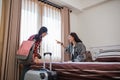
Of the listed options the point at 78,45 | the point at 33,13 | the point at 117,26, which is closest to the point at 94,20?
the point at 117,26

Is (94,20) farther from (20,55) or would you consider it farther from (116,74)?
(116,74)

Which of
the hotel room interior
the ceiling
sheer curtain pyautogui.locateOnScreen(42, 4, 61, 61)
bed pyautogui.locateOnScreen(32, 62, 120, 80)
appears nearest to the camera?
bed pyautogui.locateOnScreen(32, 62, 120, 80)

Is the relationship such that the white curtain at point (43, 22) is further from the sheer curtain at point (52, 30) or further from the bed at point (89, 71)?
the bed at point (89, 71)

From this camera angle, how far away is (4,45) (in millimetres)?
2350

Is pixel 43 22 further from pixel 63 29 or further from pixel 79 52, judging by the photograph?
pixel 79 52

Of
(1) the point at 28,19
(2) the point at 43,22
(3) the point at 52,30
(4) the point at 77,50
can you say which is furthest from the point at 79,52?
(1) the point at 28,19

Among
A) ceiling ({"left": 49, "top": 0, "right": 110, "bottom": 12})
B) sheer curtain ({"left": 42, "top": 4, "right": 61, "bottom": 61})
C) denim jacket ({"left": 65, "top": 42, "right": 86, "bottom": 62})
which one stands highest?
ceiling ({"left": 49, "top": 0, "right": 110, "bottom": 12})

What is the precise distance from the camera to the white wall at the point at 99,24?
3.26m

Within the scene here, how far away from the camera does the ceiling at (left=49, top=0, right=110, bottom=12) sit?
3.47 meters

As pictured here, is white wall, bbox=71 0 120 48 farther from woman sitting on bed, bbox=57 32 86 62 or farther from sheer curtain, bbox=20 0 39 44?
sheer curtain, bbox=20 0 39 44

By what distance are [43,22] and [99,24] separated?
4.77 ft

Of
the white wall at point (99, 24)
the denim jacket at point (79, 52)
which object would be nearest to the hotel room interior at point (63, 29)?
the white wall at point (99, 24)

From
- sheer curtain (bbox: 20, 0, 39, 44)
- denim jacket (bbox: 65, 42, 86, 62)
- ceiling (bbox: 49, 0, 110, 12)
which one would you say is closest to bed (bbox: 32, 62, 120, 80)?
denim jacket (bbox: 65, 42, 86, 62)

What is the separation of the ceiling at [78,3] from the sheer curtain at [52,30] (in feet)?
0.85
